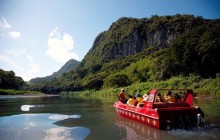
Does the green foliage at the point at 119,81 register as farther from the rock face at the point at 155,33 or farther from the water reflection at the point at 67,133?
the rock face at the point at 155,33

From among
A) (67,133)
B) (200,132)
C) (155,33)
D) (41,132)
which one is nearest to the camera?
(200,132)

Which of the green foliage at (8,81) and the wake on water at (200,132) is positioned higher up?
the green foliage at (8,81)

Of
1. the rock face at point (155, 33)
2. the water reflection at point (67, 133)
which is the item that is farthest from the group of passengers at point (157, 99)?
the rock face at point (155, 33)

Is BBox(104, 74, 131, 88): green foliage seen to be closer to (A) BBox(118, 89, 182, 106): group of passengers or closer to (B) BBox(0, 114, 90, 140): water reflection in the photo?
(A) BBox(118, 89, 182, 106): group of passengers

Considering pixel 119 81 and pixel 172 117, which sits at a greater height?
pixel 119 81

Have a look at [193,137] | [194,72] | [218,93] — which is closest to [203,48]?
[194,72]

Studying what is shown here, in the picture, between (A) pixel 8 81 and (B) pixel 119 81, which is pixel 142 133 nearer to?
(B) pixel 119 81

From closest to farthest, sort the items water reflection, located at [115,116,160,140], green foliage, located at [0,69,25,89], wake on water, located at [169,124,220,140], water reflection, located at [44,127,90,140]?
1. wake on water, located at [169,124,220,140]
2. water reflection, located at [115,116,160,140]
3. water reflection, located at [44,127,90,140]
4. green foliage, located at [0,69,25,89]

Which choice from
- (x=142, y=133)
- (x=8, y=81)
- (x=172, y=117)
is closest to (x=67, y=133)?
(x=142, y=133)

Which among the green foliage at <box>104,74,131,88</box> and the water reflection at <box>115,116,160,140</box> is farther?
the green foliage at <box>104,74,131,88</box>

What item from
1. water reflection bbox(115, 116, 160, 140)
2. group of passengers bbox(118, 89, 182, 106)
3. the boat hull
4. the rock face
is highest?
the rock face

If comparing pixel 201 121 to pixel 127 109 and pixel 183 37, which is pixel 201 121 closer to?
pixel 127 109

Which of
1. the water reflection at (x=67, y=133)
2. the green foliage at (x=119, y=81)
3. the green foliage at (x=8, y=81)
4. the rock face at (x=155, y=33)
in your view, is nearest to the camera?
the water reflection at (x=67, y=133)

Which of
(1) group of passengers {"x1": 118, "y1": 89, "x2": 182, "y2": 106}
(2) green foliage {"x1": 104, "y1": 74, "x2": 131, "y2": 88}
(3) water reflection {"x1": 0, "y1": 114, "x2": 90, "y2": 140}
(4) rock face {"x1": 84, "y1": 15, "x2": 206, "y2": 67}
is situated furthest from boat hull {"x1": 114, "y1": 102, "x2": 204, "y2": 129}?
(4) rock face {"x1": 84, "y1": 15, "x2": 206, "y2": 67}
